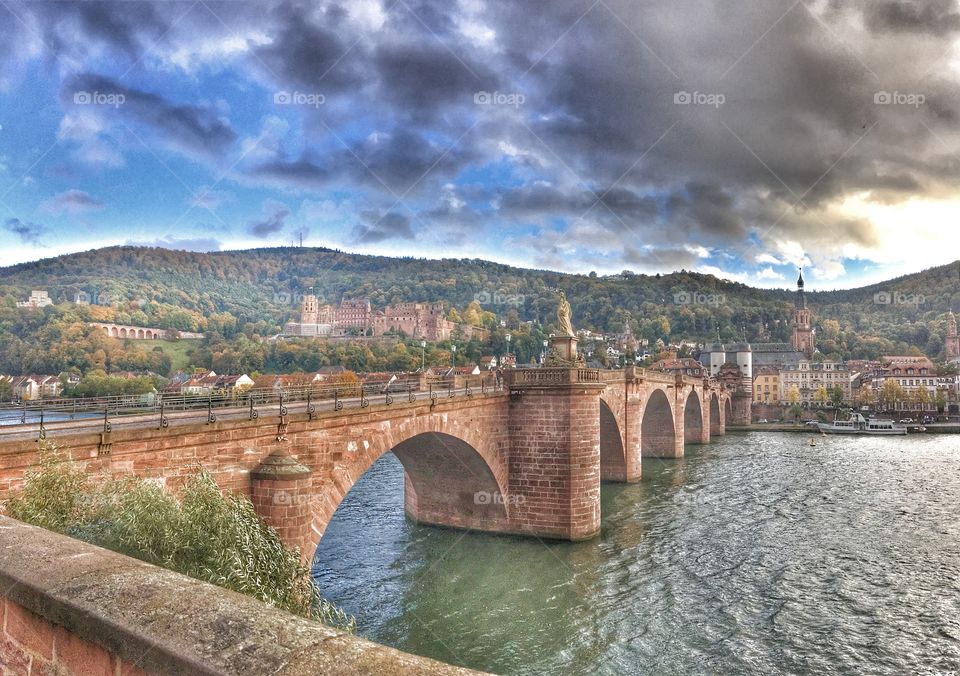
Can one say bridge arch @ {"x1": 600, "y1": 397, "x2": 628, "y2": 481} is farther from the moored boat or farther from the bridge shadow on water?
the moored boat

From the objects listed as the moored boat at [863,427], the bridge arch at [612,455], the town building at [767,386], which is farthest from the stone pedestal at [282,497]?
the town building at [767,386]

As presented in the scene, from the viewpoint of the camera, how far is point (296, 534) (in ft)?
39.9

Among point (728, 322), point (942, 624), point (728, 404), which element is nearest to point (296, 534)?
point (942, 624)

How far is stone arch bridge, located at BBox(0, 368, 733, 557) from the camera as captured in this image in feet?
35.4

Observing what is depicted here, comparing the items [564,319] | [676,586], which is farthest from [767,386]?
[676,586]

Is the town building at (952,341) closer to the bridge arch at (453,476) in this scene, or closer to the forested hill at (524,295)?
A: the forested hill at (524,295)

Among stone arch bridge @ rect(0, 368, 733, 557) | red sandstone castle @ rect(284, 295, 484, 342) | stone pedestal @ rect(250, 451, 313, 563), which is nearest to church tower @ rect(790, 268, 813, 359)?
red sandstone castle @ rect(284, 295, 484, 342)

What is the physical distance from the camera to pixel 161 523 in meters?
8.34

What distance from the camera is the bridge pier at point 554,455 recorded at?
23844 mm

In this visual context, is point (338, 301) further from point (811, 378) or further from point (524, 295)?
point (811, 378)

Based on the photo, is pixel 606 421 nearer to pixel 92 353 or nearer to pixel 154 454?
pixel 154 454

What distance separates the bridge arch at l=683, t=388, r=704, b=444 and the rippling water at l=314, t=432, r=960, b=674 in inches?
1172

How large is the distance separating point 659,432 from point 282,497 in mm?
44332

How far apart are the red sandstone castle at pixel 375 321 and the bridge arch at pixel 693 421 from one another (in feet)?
248
